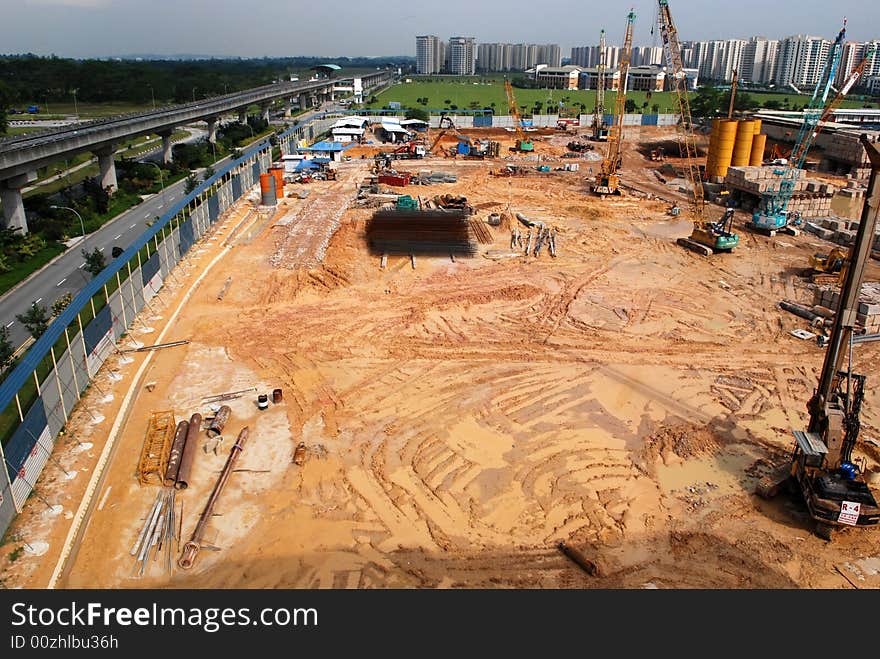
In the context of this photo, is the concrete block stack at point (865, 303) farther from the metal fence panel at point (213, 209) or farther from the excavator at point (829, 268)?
the metal fence panel at point (213, 209)

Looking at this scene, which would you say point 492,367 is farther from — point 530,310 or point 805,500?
point 805,500

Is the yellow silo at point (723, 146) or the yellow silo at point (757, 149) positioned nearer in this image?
the yellow silo at point (723, 146)

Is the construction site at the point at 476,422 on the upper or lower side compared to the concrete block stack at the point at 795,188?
lower

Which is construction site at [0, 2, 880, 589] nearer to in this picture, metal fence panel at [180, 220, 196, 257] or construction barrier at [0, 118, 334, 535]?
construction barrier at [0, 118, 334, 535]

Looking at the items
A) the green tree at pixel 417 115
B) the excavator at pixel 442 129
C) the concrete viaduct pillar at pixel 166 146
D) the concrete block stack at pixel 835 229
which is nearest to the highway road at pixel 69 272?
the concrete viaduct pillar at pixel 166 146

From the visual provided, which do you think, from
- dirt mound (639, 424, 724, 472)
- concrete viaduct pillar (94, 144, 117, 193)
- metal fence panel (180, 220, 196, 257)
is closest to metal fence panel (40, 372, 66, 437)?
dirt mound (639, 424, 724, 472)

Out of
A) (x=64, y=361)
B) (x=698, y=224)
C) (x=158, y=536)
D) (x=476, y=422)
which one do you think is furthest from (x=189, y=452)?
(x=698, y=224)
